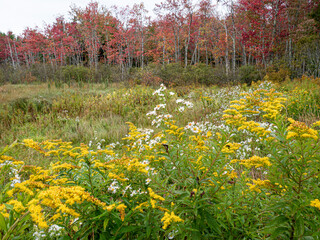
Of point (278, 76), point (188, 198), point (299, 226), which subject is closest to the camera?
point (299, 226)

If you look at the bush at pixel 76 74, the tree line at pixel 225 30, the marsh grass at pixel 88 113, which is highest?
the tree line at pixel 225 30

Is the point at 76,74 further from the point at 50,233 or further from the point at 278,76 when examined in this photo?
the point at 50,233

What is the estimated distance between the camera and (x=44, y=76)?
46.1 ft

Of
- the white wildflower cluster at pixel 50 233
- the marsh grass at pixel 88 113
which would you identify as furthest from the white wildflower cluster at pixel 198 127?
the white wildflower cluster at pixel 50 233

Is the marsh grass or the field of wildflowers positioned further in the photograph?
the marsh grass

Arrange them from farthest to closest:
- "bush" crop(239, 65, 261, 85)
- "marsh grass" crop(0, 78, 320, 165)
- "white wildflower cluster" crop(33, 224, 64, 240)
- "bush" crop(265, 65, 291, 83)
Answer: "bush" crop(239, 65, 261, 85) < "bush" crop(265, 65, 291, 83) < "marsh grass" crop(0, 78, 320, 165) < "white wildflower cluster" crop(33, 224, 64, 240)

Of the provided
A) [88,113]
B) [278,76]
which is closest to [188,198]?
[88,113]

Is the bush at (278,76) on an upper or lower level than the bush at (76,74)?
lower

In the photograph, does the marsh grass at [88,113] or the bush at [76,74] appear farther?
the bush at [76,74]

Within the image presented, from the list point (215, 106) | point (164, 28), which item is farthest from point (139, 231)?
point (164, 28)

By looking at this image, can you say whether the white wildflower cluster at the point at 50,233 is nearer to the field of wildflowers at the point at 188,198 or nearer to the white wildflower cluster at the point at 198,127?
the field of wildflowers at the point at 188,198

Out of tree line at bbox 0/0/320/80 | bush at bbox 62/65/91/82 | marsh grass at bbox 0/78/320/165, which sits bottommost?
marsh grass at bbox 0/78/320/165

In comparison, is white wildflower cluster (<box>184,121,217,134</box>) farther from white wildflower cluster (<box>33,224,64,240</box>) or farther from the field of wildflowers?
white wildflower cluster (<box>33,224,64,240</box>)

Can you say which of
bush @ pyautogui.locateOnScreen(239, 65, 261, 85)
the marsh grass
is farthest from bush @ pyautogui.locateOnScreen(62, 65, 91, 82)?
bush @ pyautogui.locateOnScreen(239, 65, 261, 85)
